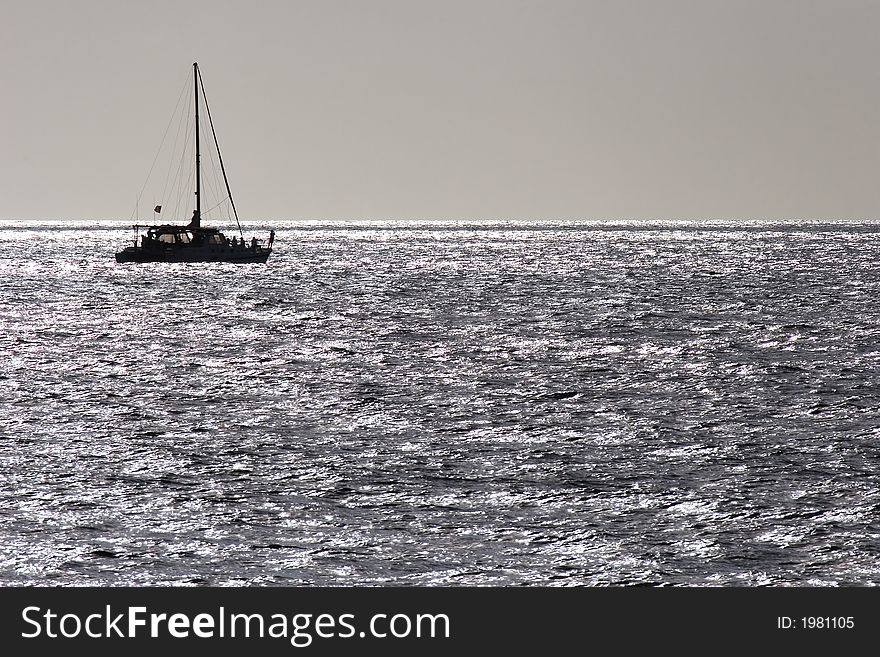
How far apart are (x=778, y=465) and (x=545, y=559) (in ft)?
31.1

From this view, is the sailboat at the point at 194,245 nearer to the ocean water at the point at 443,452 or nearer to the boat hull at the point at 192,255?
the boat hull at the point at 192,255

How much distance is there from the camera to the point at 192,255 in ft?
387

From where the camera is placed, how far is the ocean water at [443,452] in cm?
1961

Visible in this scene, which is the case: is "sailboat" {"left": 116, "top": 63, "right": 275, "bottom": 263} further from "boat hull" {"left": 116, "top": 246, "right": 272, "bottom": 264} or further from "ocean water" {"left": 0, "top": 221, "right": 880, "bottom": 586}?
"ocean water" {"left": 0, "top": 221, "right": 880, "bottom": 586}

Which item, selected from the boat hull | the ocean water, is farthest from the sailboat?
the ocean water

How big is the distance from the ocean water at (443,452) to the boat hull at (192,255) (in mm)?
48702

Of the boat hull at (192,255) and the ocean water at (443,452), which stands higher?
the boat hull at (192,255)

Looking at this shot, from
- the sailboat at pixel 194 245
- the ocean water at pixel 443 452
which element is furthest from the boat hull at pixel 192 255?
the ocean water at pixel 443 452

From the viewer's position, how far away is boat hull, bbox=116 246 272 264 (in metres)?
118

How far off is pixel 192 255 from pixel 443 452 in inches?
3654

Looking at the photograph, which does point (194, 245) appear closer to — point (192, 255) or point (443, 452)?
point (192, 255)

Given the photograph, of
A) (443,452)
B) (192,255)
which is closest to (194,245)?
(192,255)
